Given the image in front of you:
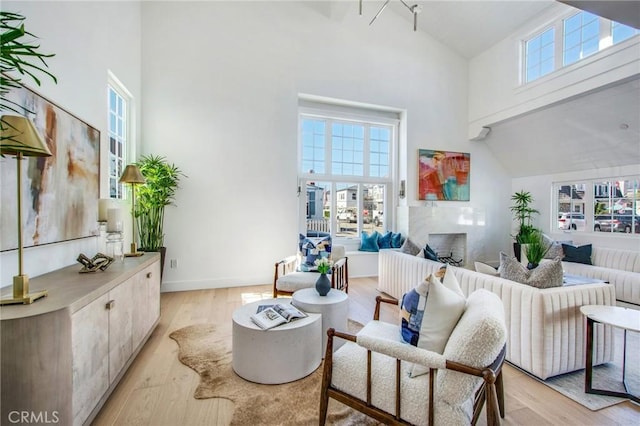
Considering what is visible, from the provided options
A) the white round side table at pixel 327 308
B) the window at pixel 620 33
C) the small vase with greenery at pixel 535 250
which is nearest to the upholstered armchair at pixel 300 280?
the white round side table at pixel 327 308

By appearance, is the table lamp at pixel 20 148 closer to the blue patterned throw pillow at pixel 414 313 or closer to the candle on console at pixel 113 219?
the candle on console at pixel 113 219

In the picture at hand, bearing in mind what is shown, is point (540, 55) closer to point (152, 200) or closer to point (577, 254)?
point (577, 254)

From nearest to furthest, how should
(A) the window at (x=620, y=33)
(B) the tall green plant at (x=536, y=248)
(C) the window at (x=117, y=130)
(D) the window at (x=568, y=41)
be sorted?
(C) the window at (x=117, y=130), (A) the window at (x=620, y=33), (D) the window at (x=568, y=41), (B) the tall green plant at (x=536, y=248)

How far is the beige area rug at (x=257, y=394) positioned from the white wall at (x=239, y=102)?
2210 millimetres

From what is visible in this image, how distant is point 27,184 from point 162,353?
5.43 feet

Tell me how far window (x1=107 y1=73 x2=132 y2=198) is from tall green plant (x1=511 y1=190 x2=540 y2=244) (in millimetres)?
7203

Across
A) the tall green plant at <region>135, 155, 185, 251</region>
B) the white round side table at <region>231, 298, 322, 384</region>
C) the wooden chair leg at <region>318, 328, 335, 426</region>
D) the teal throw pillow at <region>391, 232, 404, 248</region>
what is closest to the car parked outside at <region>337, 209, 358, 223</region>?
the teal throw pillow at <region>391, 232, 404, 248</region>

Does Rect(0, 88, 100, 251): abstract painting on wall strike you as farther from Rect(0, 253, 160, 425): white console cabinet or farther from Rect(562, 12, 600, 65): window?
Rect(562, 12, 600, 65): window

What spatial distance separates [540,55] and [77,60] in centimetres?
656

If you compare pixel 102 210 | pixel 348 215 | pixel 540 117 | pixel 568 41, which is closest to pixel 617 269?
pixel 540 117

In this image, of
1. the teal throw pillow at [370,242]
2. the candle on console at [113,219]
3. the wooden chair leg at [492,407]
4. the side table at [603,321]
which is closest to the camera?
the wooden chair leg at [492,407]

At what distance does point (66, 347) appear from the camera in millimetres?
1417

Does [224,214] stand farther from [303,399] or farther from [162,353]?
[303,399]

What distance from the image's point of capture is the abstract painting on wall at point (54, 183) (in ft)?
5.89
